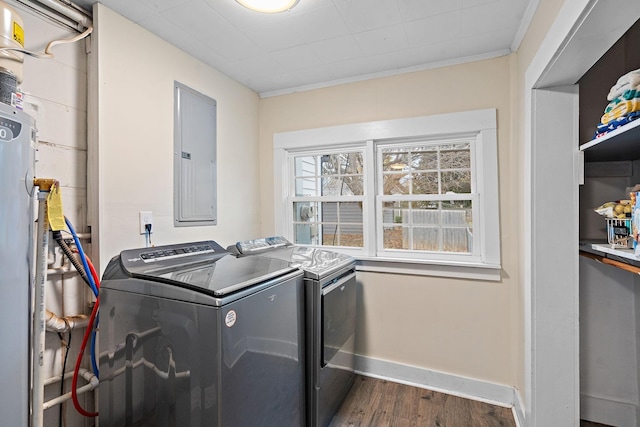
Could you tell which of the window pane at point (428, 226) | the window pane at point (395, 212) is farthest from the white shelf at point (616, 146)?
the window pane at point (395, 212)

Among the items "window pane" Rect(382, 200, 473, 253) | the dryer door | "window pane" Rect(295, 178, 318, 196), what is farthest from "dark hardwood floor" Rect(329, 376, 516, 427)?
"window pane" Rect(295, 178, 318, 196)

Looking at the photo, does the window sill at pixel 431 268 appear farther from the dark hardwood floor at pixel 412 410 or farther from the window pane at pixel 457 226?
the dark hardwood floor at pixel 412 410

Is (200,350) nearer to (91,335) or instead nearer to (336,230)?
(91,335)

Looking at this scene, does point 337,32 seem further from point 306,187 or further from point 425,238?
point 425,238

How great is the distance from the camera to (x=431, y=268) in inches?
92.4

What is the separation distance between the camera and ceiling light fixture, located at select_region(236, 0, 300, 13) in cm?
159

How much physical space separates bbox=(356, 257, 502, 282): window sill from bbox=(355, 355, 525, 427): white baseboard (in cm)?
74

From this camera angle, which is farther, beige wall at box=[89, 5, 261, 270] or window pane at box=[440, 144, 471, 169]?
window pane at box=[440, 144, 471, 169]

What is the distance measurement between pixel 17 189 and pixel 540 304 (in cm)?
232

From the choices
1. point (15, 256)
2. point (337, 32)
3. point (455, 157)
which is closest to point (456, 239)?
point (455, 157)

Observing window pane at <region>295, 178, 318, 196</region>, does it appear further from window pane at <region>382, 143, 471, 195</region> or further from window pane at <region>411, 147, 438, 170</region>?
window pane at <region>411, 147, 438, 170</region>

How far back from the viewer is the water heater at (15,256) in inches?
38.8

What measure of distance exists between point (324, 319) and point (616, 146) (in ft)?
5.54

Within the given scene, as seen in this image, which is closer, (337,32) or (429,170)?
(337,32)
